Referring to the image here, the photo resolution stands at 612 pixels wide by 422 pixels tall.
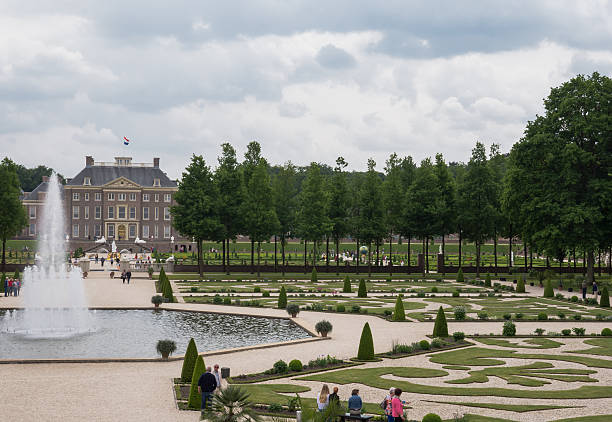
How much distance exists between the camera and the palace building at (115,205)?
419 feet

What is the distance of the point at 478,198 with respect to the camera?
229 ft

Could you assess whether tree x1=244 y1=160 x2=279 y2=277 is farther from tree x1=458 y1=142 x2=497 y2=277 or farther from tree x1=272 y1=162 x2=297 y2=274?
tree x1=458 y1=142 x2=497 y2=277

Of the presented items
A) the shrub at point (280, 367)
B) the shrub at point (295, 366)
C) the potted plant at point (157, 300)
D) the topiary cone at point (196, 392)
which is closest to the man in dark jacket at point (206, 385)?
the topiary cone at point (196, 392)

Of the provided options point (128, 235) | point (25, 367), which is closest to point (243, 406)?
point (25, 367)

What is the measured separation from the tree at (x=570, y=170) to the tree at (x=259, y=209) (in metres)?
23.8

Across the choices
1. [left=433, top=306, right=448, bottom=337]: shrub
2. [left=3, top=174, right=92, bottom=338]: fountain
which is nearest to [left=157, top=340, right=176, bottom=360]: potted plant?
[left=3, top=174, right=92, bottom=338]: fountain

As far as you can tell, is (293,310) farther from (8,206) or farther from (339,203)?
(8,206)

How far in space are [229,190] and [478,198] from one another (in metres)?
25.2

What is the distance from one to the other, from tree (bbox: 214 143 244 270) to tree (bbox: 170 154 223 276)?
114 centimetres

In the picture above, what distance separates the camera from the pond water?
1047 inches

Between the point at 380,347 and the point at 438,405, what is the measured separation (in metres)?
9.27

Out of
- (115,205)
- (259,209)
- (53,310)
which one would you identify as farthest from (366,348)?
(115,205)

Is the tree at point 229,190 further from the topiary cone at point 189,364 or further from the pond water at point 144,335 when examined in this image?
the topiary cone at point 189,364

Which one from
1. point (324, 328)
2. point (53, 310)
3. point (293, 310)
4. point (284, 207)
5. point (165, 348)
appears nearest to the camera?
point (165, 348)
